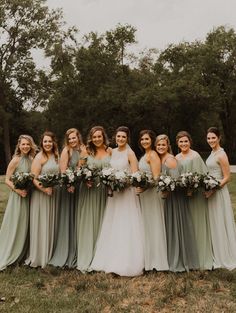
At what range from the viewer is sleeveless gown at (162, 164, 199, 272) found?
24.3ft

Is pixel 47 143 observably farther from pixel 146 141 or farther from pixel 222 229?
pixel 222 229

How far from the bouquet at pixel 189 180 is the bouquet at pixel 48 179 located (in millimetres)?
2070

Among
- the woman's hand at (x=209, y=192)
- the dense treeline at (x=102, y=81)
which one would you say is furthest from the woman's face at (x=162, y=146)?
the dense treeline at (x=102, y=81)

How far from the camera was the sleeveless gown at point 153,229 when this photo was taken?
736 centimetres

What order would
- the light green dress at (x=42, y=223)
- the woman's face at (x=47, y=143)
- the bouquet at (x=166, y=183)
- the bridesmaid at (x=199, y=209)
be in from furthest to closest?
the woman's face at (x=47, y=143) < the light green dress at (x=42, y=223) < the bridesmaid at (x=199, y=209) < the bouquet at (x=166, y=183)

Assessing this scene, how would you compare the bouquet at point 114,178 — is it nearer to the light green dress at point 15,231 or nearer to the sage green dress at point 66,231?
the sage green dress at point 66,231

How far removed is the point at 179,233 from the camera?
7461 mm

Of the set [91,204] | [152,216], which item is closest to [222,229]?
[152,216]

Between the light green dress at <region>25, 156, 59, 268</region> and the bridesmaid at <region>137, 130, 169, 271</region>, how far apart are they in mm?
1616

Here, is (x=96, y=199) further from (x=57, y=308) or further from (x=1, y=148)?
(x=1, y=148)

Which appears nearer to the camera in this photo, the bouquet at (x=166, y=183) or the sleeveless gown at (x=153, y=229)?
the bouquet at (x=166, y=183)

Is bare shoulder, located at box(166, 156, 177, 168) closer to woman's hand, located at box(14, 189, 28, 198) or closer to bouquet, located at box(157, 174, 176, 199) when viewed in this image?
bouquet, located at box(157, 174, 176, 199)

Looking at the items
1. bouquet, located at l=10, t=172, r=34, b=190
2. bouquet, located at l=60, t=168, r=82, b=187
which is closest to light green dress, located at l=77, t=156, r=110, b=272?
bouquet, located at l=60, t=168, r=82, b=187

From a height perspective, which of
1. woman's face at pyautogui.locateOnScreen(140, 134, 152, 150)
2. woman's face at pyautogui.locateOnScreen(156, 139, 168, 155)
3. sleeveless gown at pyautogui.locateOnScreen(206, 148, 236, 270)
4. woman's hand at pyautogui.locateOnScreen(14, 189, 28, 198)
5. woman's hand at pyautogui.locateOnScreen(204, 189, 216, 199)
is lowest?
sleeveless gown at pyautogui.locateOnScreen(206, 148, 236, 270)
